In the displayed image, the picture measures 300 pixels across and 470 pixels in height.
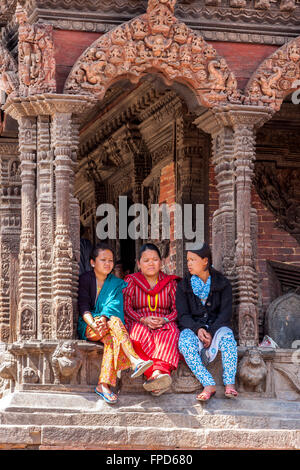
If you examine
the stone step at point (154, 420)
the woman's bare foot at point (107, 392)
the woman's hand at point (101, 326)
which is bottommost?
the stone step at point (154, 420)

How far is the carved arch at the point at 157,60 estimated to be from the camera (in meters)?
13.0

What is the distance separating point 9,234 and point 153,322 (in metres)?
2.45

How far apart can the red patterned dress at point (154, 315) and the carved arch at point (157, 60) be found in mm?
1703

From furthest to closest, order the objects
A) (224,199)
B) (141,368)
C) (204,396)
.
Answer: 1. (224,199)
2. (204,396)
3. (141,368)

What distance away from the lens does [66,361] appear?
12.3 m

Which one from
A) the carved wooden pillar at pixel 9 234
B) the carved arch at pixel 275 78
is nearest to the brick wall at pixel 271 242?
the carved arch at pixel 275 78

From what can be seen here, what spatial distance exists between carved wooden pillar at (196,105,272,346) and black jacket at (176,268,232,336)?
0.30m

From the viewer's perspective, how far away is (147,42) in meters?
13.2

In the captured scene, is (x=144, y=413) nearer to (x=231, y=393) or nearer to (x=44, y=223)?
(x=231, y=393)

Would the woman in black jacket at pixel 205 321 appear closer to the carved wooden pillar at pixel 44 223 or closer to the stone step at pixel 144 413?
the stone step at pixel 144 413

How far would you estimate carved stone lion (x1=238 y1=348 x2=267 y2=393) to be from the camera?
12773 millimetres

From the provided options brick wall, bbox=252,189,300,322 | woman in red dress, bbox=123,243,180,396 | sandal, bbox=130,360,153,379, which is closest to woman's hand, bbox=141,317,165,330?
woman in red dress, bbox=123,243,180,396

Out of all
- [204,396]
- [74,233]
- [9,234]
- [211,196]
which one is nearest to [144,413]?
[204,396]

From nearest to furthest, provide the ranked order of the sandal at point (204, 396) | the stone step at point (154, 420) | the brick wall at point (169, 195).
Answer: the stone step at point (154, 420) → the sandal at point (204, 396) → the brick wall at point (169, 195)
